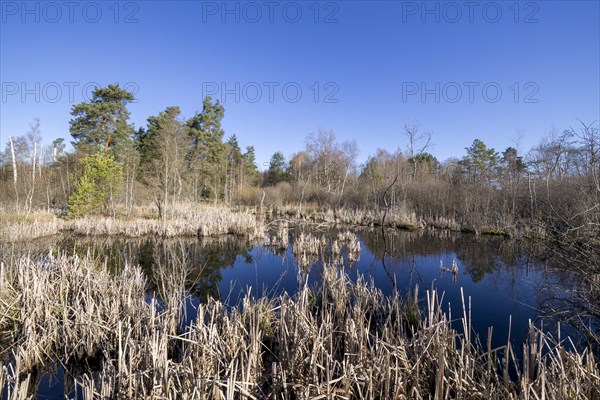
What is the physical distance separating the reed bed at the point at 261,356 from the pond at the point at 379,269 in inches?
19.8

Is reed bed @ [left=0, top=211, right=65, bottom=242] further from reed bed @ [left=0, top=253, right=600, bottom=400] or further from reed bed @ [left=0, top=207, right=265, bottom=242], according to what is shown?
reed bed @ [left=0, top=253, right=600, bottom=400]

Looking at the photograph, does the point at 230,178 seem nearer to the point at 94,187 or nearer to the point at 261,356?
the point at 94,187

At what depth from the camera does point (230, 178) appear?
35.7 meters

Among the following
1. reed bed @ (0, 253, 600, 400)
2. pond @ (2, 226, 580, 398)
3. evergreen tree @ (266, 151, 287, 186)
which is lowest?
pond @ (2, 226, 580, 398)

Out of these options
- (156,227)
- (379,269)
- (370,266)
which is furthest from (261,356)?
(156,227)

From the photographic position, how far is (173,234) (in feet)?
46.1

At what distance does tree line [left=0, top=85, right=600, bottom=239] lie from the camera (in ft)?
52.5

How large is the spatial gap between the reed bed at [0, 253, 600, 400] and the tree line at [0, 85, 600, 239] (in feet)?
11.9

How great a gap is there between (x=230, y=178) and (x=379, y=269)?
2947 cm

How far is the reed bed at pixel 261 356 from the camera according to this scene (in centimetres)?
214

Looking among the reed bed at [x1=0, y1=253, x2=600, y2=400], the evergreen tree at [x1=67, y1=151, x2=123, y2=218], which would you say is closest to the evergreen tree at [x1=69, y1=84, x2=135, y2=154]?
the evergreen tree at [x1=67, y1=151, x2=123, y2=218]

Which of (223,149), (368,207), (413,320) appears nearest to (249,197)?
(223,149)

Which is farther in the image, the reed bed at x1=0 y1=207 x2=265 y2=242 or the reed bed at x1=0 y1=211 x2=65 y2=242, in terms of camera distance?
the reed bed at x1=0 y1=207 x2=265 y2=242

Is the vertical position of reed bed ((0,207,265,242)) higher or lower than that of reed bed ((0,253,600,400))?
higher
